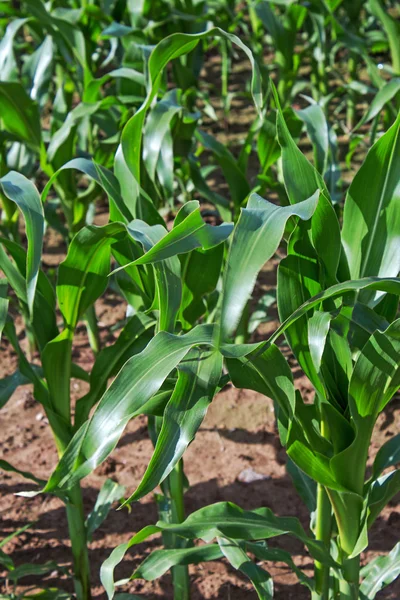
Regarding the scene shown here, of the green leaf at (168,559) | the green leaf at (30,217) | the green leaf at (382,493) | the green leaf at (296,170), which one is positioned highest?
the green leaf at (296,170)

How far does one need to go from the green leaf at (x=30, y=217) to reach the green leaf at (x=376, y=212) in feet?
1.83

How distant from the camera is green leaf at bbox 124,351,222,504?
4.26 feet

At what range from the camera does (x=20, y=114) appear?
246 cm

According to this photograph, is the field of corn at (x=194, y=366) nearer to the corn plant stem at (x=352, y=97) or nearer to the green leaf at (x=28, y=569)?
the green leaf at (x=28, y=569)

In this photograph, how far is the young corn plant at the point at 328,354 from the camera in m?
1.33

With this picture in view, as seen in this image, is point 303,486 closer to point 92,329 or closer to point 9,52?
point 92,329

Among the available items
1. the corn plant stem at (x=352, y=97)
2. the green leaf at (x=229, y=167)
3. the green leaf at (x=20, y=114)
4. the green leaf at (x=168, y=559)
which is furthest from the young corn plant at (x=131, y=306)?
the corn plant stem at (x=352, y=97)

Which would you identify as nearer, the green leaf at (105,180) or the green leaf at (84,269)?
the green leaf at (84,269)

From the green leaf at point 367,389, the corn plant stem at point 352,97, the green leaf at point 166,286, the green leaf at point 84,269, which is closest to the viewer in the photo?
the green leaf at point 367,389

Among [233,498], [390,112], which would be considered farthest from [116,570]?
[390,112]

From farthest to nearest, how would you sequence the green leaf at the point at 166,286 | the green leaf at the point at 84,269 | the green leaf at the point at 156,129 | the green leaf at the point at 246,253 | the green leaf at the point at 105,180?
the green leaf at the point at 156,129, the green leaf at the point at 105,180, the green leaf at the point at 84,269, the green leaf at the point at 166,286, the green leaf at the point at 246,253

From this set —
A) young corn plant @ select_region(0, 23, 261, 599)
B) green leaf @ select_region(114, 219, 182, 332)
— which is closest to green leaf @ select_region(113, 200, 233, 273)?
young corn plant @ select_region(0, 23, 261, 599)

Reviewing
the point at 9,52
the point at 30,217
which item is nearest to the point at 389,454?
the point at 30,217

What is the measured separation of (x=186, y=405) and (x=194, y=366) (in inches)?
2.5
